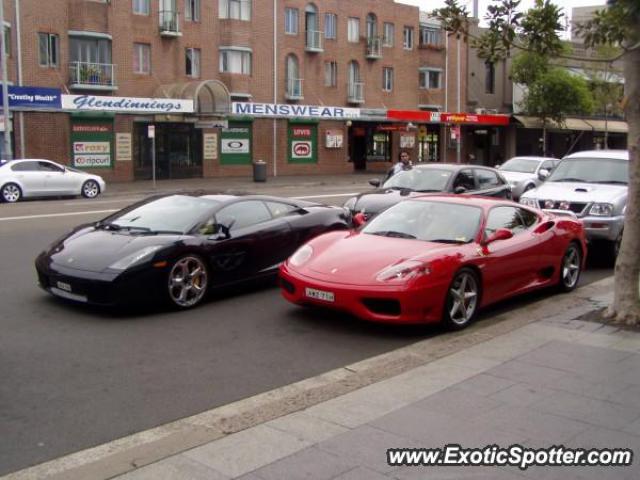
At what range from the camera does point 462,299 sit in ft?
26.4

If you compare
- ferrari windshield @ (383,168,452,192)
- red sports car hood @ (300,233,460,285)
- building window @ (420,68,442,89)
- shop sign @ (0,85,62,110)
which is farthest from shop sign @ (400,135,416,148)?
red sports car hood @ (300,233,460,285)

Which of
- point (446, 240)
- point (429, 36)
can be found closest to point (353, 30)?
point (429, 36)

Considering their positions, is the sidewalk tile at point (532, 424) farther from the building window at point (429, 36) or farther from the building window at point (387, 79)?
the building window at point (429, 36)

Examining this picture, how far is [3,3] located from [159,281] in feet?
101

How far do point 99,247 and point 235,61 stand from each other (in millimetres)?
36883

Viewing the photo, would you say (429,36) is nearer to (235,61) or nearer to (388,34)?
(388,34)

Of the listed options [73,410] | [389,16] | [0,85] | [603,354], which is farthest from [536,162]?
[389,16]

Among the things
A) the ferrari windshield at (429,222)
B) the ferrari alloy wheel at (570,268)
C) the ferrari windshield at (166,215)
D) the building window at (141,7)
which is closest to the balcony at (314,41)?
the building window at (141,7)

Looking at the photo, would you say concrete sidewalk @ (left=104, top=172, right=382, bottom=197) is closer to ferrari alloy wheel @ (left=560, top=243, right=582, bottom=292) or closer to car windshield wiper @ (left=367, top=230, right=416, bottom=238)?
ferrari alloy wheel @ (left=560, top=243, right=582, bottom=292)

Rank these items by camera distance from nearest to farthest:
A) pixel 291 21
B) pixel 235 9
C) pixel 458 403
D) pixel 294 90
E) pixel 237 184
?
pixel 458 403 < pixel 237 184 < pixel 235 9 < pixel 291 21 < pixel 294 90

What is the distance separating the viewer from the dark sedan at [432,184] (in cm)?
1390

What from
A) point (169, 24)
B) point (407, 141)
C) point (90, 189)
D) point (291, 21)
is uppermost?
point (291, 21)

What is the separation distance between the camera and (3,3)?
34156 mm

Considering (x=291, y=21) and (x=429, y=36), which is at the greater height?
(x=429, y=36)
